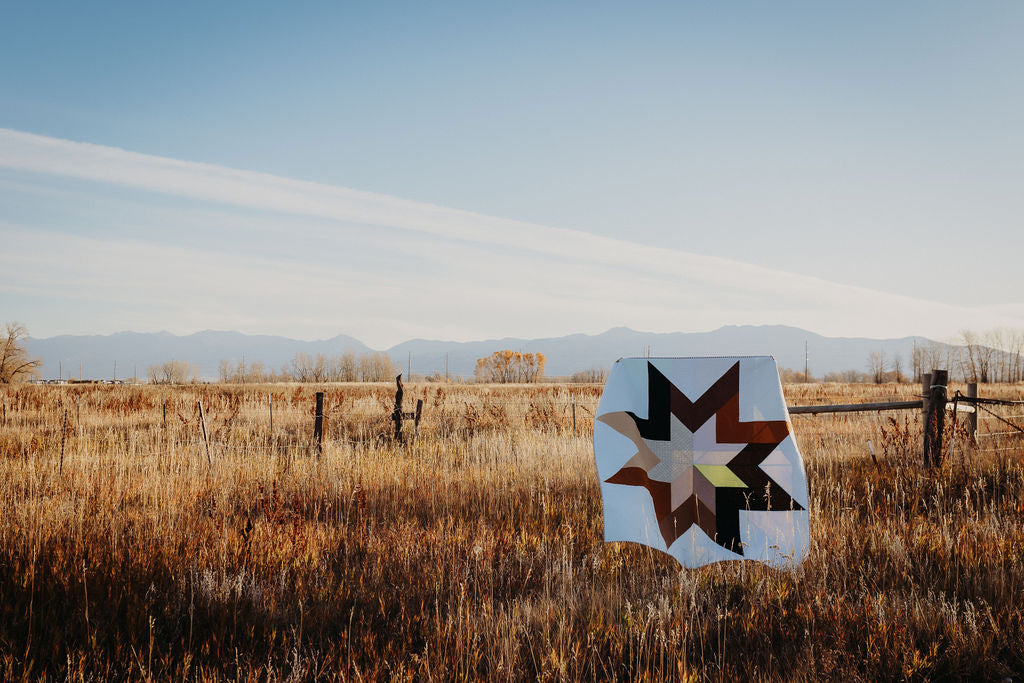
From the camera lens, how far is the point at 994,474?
725cm

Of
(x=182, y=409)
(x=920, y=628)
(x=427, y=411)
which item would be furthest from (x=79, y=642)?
(x=182, y=409)

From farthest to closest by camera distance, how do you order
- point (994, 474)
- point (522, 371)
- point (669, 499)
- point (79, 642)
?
point (522, 371) < point (994, 474) < point (669, 499) < point (79, 642)

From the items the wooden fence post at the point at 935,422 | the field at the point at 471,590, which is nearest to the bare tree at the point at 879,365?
the wooden fence post at the point at 935,422

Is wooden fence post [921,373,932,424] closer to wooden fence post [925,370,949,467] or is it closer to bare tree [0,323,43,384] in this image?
wooden fence post [925,370,949,467]

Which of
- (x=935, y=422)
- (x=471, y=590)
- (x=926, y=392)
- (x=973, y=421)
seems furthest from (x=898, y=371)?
(x=471, y=590)

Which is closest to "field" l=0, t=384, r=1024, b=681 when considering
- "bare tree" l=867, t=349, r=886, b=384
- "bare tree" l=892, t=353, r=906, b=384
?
"bare tree" l=892, t=353, r=906, b=384

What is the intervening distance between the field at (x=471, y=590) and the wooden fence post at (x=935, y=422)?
0.43 m

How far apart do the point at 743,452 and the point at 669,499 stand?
0.61m

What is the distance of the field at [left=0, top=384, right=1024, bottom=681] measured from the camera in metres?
3.06

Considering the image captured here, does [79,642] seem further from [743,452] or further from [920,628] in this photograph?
[920,628]

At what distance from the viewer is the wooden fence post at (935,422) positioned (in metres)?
7.62

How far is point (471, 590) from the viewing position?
4.05 metres

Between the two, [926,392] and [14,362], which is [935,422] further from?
[14,362]

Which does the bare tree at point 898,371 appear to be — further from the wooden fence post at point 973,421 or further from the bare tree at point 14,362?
the bare tree at point 14,362
